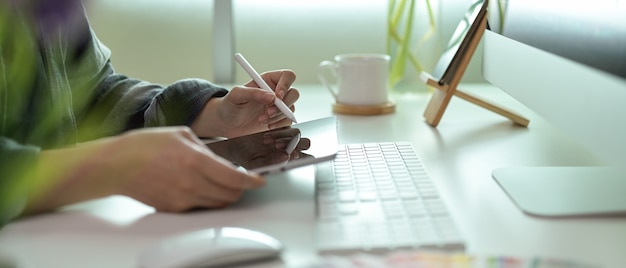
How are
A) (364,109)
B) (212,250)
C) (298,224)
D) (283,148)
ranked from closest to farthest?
1. (212,250)
2. (298,224)
3. (283,148)
4. (364,109)

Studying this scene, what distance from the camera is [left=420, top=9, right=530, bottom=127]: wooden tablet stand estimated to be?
1072 mm

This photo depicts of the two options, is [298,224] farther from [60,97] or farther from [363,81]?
[363,81]

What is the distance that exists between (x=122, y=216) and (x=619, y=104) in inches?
17.5

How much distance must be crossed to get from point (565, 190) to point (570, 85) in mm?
129

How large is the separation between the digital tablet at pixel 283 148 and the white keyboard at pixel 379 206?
0.11 feet

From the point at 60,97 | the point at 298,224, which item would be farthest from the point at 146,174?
the point at 60,97

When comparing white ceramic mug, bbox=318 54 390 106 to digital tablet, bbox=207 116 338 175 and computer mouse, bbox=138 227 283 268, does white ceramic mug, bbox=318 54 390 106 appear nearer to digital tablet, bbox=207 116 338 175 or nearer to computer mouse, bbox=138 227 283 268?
digital tablet, bbox=207 116 338 175

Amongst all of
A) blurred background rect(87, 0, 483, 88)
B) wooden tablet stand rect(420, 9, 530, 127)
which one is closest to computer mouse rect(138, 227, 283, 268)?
wooden tablet stand rect(420, 9, 530, 127)

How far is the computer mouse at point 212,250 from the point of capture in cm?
53

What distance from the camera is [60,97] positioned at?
90 cm

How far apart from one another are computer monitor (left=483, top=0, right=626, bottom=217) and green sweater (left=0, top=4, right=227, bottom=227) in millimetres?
428

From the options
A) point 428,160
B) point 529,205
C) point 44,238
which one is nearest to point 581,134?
point 529,205

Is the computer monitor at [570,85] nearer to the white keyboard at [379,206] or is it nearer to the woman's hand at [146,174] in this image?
the white keyboard at [379,206]

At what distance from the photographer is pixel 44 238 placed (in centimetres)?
64
